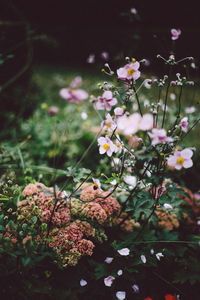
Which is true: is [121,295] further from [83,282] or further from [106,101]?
[106,101]

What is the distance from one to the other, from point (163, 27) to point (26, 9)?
4200 mm

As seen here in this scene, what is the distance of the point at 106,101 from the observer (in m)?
1.31

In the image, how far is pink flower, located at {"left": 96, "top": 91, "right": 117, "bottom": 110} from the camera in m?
1.27

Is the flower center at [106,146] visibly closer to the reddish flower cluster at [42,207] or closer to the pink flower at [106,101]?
the pink flower at [106,101]

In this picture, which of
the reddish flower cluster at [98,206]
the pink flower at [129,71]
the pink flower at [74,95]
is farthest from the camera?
the reddish flower cluster at [98,206]

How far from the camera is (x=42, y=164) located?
2438mm

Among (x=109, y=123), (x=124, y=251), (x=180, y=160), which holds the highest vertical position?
(x=109, y=123)

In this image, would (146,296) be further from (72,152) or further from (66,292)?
(72,152)

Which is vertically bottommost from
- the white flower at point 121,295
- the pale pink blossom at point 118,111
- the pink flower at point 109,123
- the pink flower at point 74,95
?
the white flower at point 121,295

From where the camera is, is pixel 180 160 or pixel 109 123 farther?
pixel 109 123

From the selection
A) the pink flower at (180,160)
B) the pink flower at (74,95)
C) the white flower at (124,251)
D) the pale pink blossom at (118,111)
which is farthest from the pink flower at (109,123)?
the white flower at (124,251)

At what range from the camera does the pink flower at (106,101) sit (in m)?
1.27

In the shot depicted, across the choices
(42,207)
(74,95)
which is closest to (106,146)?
(74,95)

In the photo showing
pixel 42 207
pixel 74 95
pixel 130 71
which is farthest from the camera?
pixel 42 207
